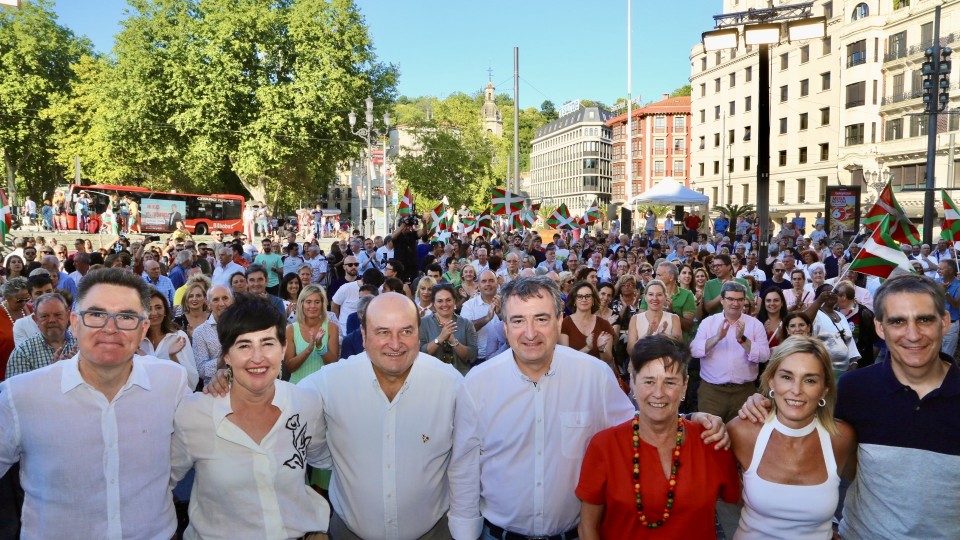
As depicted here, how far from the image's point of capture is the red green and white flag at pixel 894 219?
29.6ft

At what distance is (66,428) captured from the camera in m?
2.54

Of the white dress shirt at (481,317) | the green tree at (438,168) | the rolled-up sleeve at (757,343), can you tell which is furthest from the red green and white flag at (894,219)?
the green tree at (438,168)

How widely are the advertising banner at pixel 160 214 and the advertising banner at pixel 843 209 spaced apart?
3173cm

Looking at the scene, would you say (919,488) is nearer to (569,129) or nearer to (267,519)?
(267,519)

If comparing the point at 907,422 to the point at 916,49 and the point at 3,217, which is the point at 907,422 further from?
the point at 916,49

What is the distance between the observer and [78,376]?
2.58 metres

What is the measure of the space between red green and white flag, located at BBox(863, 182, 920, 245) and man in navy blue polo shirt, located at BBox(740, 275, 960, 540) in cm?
683

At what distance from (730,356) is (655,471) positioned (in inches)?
137

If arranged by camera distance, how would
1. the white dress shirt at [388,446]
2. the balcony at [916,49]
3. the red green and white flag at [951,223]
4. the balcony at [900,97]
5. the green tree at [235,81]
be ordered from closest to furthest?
the white dress shirt at [388,446], the red green and white flag at [951,223], the green tree at [235,81], the balcony at [916,49], the balcony at [900,97]

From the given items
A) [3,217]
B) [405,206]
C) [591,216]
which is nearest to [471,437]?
[3,217]

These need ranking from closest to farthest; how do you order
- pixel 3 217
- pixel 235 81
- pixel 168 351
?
pixel 168 351 → pixel 3 217 → pixel 235 81

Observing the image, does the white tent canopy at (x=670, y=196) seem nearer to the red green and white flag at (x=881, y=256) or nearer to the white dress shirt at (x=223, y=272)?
the red green and white flag at (x=881, y=256)

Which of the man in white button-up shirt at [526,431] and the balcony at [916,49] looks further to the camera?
the balcony at [916,49]

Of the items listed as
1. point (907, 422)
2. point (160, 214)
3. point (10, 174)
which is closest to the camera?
point (907, 422)
